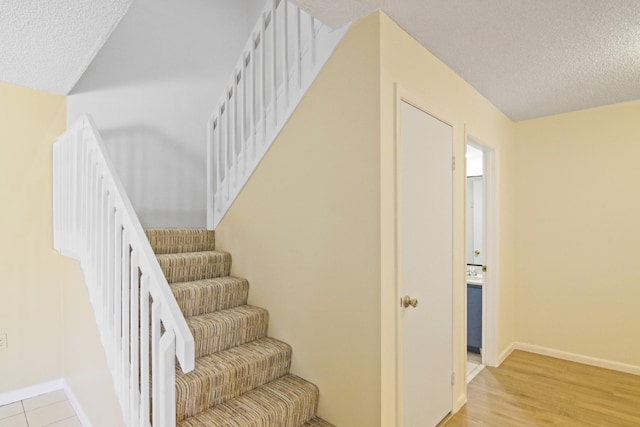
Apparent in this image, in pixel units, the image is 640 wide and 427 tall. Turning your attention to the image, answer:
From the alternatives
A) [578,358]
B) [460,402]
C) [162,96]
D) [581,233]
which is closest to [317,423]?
[460,402]

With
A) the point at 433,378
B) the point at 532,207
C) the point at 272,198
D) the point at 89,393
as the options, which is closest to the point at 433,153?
the point at 272,198

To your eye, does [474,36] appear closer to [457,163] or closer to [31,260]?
[457,163]

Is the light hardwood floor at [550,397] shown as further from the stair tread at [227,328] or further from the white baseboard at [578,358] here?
the stair tread at [227,328]

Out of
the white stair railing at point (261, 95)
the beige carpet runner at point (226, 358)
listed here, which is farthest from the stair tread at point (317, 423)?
the white stair railing at point (261, 95)

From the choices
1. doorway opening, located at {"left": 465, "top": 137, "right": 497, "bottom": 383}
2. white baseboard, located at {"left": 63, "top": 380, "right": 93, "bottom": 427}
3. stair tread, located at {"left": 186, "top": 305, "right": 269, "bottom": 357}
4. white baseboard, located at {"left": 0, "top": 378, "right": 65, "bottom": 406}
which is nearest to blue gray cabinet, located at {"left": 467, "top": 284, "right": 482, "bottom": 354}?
doorway opening, located at {"left": 465, "top": 137, "right": 497, "bottom": 383}

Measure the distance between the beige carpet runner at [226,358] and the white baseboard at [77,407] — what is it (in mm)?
1056

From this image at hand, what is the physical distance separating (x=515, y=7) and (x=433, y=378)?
2.16 metres

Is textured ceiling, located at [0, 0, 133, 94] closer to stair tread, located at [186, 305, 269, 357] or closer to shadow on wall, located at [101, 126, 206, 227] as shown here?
shadow on wall, located at [101, 126, 206, 227]

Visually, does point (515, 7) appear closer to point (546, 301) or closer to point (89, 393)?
point (546, 301)

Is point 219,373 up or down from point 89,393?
up

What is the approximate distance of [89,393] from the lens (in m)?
2.19

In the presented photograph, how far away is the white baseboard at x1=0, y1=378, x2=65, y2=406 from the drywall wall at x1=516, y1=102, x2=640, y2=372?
4.39 metres

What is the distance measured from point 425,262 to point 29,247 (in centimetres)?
308

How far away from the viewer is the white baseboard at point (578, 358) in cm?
305
